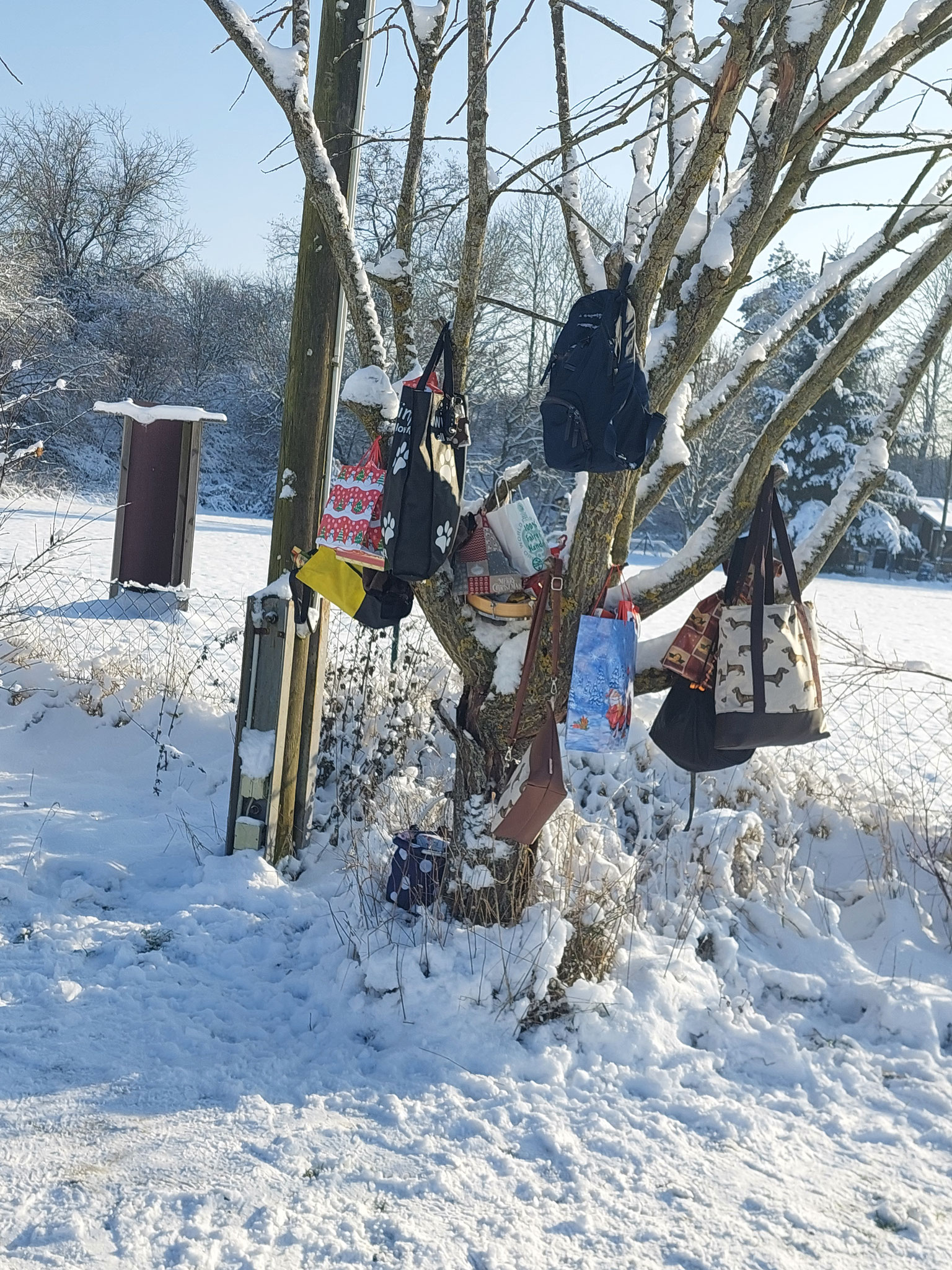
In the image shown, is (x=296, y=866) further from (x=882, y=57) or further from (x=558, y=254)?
(x=558, y=254)

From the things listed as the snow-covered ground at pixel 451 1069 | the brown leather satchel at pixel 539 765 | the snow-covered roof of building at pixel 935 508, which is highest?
the snow-covered roof of building at pixel 935 508

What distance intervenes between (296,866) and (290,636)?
0.92m

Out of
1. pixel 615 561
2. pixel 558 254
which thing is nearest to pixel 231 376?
pixel 558 254

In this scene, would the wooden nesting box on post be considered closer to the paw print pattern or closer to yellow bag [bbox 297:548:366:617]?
yellow bag [bbox 297:548:366:617]

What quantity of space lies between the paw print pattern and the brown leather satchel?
528 millimetres

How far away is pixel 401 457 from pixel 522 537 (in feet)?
1.51

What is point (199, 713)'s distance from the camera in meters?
5.00

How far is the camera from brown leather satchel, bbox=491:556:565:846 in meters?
2.63

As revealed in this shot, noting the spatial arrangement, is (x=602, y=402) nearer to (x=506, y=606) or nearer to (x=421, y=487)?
(x=421, y=487)

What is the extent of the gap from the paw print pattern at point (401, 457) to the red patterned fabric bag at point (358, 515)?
0.54 ft

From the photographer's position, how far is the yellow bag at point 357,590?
9.43 feet

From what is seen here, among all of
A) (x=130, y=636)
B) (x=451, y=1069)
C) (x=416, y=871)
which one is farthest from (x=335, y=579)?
(x=130, y=636)

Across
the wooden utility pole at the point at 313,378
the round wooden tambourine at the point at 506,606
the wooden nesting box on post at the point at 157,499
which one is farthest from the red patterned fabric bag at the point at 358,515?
the wooden nesting box on post at the point at 157,499

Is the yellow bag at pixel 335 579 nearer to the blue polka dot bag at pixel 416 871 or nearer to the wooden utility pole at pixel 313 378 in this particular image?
the wooden utility pole at pixel 313 378
